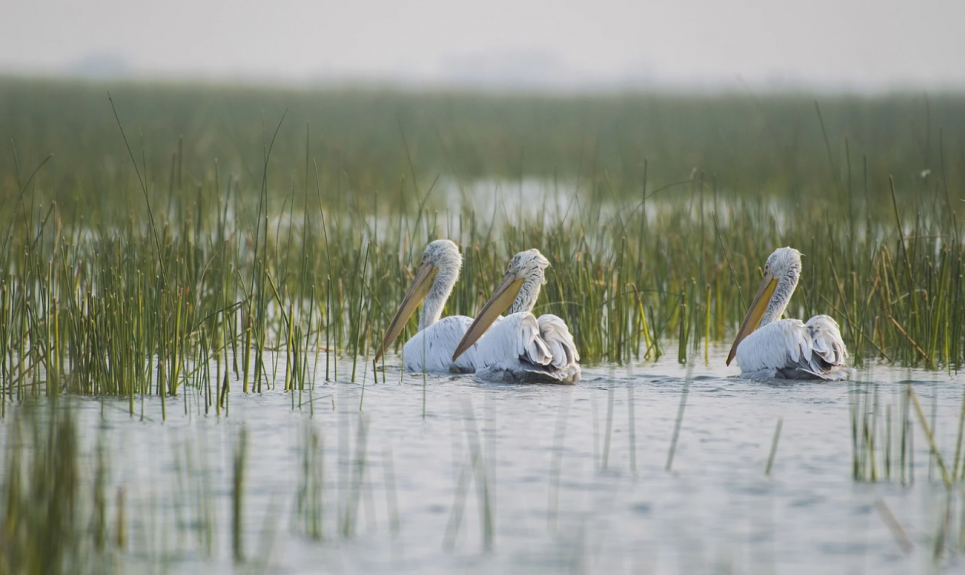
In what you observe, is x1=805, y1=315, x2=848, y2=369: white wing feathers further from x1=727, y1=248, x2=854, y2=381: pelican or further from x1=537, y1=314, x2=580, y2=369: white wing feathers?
x1=537, y1=314, x2=580, y2=369: white wing feathers

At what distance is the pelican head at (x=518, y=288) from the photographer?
286 inches

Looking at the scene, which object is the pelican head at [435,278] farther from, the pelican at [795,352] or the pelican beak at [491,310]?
the pelican at [795,352]

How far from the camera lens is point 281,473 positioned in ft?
14.9

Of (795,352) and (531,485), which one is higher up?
(795,352)

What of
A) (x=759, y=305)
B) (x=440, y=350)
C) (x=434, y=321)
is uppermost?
(x=759, y=305)

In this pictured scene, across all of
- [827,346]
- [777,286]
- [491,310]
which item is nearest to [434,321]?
[491,310]

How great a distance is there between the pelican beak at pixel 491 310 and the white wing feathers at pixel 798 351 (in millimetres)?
1564

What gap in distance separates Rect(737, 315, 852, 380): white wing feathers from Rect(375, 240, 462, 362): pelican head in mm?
2161

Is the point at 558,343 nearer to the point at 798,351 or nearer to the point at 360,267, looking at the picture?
the point at 798,351

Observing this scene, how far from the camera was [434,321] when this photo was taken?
7902 millimetres

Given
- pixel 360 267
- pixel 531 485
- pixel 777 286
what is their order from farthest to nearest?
1. pixel 360 267
2. pixel 777 286
3. pixel 531 485

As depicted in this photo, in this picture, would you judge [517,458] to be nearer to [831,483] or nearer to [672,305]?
[831,483]

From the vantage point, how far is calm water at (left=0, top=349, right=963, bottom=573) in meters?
3.66

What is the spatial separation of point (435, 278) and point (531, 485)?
3.69m
